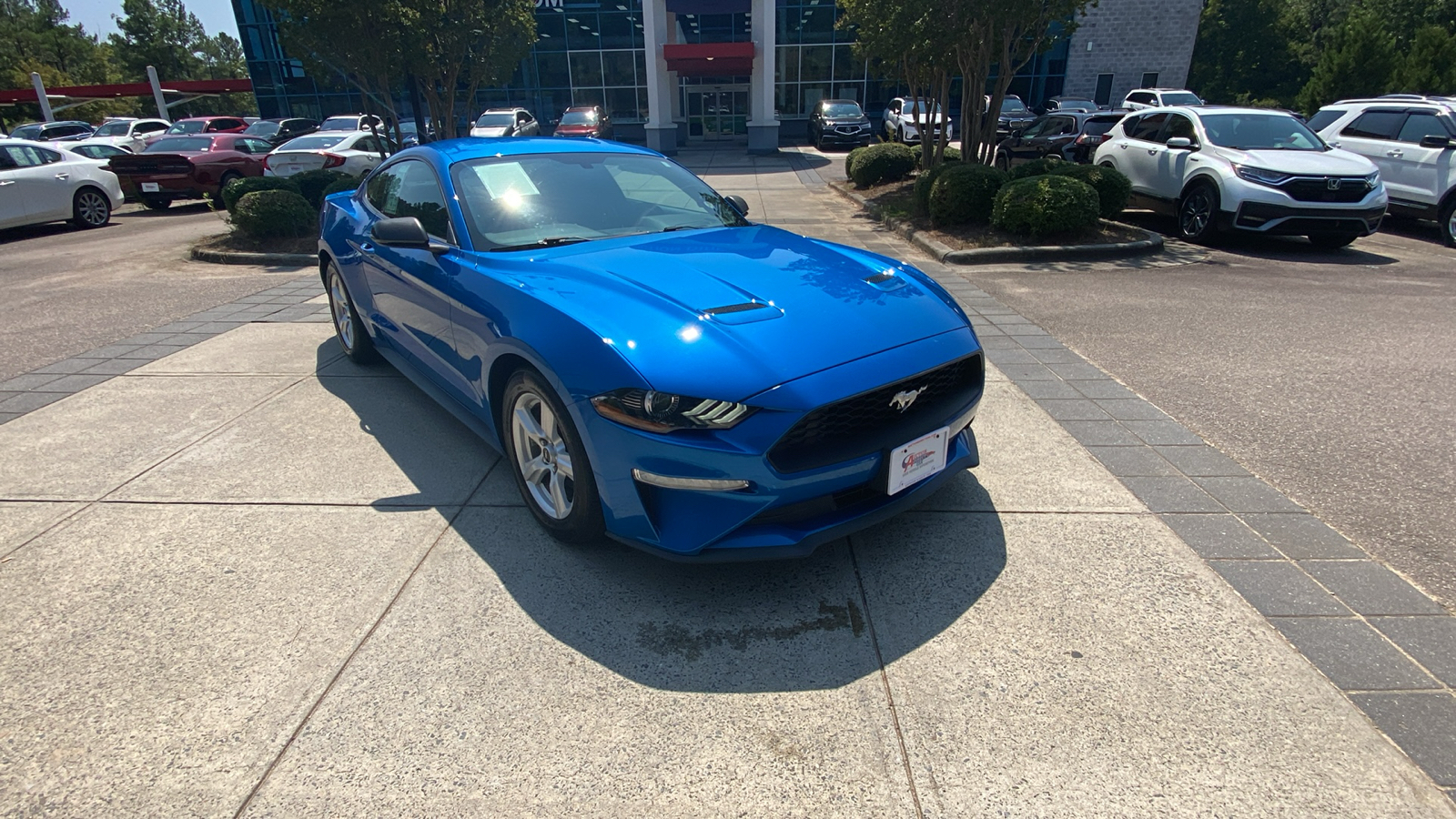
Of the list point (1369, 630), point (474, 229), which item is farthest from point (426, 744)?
point (1369, 630)

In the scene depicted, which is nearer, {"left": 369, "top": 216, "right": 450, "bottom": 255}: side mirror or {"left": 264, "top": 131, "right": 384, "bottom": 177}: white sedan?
{"left": 369, "top": 216, "right": 450, "bottom": 255}: side mirror

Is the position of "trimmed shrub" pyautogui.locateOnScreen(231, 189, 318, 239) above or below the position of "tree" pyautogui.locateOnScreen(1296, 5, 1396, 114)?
below

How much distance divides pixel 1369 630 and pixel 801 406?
83.4 inches

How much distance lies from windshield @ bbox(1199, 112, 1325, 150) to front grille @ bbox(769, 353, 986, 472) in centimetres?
914

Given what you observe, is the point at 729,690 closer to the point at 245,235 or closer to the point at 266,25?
the point at 245,235

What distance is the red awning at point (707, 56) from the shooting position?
2652 centimetres

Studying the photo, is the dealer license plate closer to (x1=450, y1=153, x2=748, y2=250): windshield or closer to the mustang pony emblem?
the mustang pony emblem

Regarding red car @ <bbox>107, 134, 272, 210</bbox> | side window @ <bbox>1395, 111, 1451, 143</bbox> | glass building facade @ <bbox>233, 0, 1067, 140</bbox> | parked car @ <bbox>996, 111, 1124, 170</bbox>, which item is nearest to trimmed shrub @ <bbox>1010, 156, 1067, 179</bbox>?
side window @ <bbox>1395, 111, 1451, 143</bbox>

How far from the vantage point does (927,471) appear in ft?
9.69

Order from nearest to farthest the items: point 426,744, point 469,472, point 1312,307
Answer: point 426,744, point 469,472, point 1312,307

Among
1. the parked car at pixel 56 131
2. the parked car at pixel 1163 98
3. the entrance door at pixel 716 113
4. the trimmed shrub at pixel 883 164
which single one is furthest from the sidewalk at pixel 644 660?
the entrance door at pixel 716 113

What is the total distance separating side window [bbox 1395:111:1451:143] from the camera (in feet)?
32.5

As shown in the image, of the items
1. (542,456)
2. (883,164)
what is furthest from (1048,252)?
(542,456)

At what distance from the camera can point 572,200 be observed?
3924 mm
